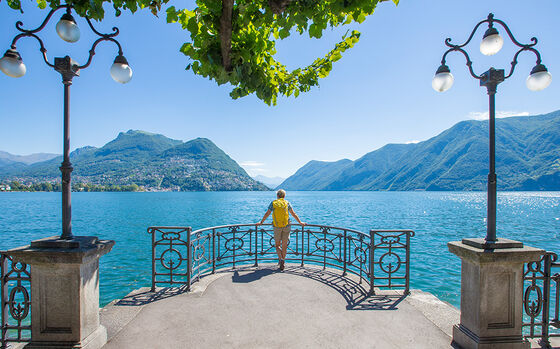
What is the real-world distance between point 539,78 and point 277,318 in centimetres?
512

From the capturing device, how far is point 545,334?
3541 mm

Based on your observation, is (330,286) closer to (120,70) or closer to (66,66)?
(120,70)

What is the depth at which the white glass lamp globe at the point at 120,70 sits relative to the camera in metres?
3.63

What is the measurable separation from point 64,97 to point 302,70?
11.1ft

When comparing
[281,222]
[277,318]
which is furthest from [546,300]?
[281,222]

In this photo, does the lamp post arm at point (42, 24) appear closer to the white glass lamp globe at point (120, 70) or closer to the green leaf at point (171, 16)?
the white glass lamp globe at point (120, 70)

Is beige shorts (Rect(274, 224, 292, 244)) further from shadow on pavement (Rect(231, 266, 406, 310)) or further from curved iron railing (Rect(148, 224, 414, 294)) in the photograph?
shadow on pavement (Rect(231, 266, 406, 310))

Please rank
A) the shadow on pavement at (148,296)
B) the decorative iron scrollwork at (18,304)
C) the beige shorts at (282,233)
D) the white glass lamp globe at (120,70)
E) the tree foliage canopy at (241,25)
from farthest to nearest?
the beige shorts at (282,233) → the shadow on pavement at (148,296) → the white glass lamp globe at (120,70) → the decorative iron scrollwork at (18,304) → the tree foliage canopy at (241,25)

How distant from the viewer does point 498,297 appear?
133 inches

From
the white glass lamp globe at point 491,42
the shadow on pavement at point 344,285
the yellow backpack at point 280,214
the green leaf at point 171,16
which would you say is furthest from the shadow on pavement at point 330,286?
the green leaf at point 171,16

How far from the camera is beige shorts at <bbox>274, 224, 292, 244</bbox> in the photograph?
6.68m

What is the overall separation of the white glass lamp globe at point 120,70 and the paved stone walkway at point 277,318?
3.60 m

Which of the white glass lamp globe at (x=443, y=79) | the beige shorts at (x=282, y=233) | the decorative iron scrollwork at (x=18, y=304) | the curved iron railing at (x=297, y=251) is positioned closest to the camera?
the decorative iron scrollwork at (x=18, y=304)

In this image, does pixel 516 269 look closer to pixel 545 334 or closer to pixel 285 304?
pixel 545 334
